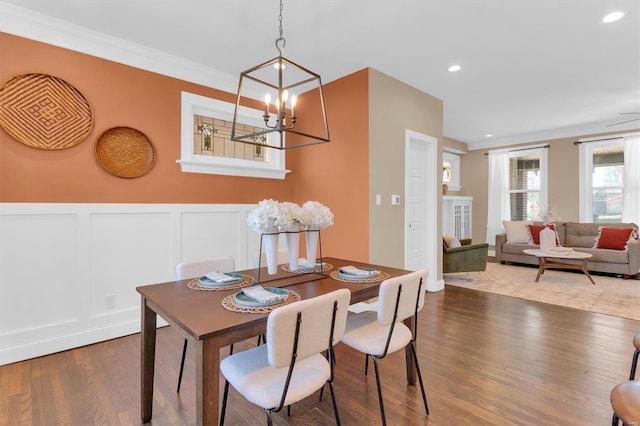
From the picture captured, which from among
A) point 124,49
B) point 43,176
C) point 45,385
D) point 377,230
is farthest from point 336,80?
point 45,385

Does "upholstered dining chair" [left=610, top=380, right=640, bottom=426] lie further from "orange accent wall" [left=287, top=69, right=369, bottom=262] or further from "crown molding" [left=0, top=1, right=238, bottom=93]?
"crown molding" [left=0, top=1, right=238, bottom=93]

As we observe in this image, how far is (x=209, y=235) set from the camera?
353 cm

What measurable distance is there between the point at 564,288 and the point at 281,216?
4.82m

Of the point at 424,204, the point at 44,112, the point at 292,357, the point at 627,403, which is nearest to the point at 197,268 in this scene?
the point at 292,357

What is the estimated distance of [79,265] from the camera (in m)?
2.74

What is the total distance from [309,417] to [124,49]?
11.1ft

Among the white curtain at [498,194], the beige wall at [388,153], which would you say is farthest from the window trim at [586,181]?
the beige wall at [388,153]

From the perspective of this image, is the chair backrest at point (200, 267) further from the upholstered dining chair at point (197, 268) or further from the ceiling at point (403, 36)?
the ceiling at point (403, 36)

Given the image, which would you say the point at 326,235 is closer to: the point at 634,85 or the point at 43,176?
the point at 43,176

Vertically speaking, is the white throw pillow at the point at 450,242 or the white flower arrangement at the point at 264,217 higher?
the white flower arrangement at the point at 264,217

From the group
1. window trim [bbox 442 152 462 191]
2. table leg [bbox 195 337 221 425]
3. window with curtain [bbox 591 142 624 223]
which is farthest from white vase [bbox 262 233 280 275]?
window with curtain [bbox 591 142 624 223]

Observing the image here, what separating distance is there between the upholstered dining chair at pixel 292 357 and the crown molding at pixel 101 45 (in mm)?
2935

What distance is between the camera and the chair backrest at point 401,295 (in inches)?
63.3

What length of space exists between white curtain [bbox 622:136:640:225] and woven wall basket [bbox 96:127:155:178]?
7.67m
